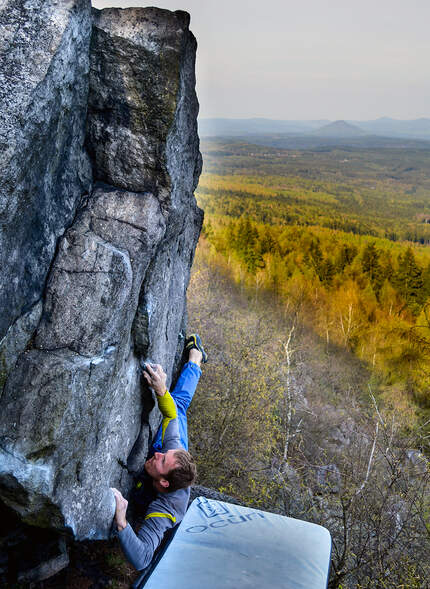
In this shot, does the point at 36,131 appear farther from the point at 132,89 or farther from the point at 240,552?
the point at 240,552

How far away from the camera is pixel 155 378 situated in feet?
18.0

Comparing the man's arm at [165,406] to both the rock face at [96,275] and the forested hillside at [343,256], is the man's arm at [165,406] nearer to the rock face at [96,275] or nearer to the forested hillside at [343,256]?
the rock face at [96,275]

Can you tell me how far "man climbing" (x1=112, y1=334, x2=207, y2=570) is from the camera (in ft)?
14.4

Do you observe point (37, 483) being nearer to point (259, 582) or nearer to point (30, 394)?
point (30, 394)

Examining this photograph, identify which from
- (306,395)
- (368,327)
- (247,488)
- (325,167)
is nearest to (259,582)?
(247,488)

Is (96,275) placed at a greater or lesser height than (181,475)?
A: greater

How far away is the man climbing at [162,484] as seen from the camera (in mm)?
4391

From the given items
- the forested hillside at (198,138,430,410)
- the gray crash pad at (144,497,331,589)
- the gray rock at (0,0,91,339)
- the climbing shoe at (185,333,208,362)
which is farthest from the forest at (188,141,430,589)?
the gray rock at (0,0,91,339)

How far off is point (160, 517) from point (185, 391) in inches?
76.3

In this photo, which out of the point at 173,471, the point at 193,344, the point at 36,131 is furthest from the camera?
the point at 193,344

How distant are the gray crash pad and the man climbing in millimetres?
189

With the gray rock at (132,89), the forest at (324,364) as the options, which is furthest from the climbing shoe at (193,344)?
the forest at (324,364)

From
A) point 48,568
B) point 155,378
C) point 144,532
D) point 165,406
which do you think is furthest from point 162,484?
point 48,568

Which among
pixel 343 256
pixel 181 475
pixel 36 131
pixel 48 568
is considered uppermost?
pixel 36 131
